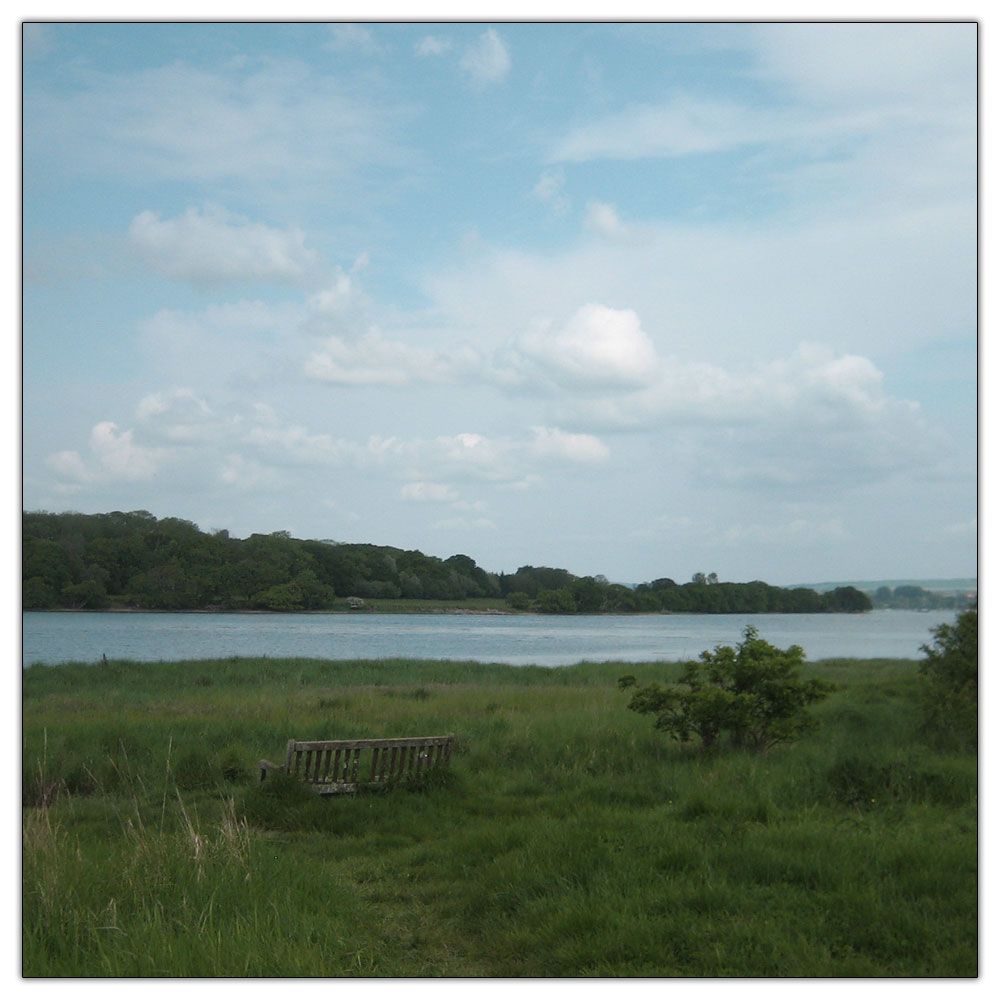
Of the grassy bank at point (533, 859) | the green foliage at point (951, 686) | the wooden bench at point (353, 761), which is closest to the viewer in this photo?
the grassy bank at point (533, 859)

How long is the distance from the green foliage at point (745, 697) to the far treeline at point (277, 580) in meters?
0.68

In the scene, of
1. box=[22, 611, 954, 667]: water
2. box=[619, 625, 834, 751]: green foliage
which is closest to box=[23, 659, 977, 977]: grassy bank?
→ box=[619, 625, 834, 751]: green foliage

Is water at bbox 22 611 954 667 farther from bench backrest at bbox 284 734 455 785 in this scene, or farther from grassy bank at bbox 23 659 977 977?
bench backrest at bbox 284 734 455 785

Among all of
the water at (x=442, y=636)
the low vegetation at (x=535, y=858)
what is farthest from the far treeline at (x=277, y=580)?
the low vegetation at (x=535, y=858)

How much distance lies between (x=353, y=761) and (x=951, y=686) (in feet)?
17.3

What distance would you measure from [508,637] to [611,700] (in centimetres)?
2739

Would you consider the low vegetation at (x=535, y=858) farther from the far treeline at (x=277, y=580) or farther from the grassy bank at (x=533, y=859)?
the far treeline at (x=277, y=580)

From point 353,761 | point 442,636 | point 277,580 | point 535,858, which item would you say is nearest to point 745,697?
point 535,858

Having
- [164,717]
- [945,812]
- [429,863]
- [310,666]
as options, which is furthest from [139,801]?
[310,666]

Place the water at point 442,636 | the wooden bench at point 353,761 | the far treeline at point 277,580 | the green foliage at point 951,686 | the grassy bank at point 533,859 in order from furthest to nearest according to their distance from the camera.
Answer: the far treeline at point 277,580 < the wooden bench at point 353,761 < the water at point 442,636 < the green foliage at point 951,686 < the grassy bank at point 533,859

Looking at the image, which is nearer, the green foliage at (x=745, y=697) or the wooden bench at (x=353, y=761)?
the wooden bench at (x=353, y=761)

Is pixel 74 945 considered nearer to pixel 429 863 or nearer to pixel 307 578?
pixel 429 863

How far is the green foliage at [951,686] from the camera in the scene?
6473 mm

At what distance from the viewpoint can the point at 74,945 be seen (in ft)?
14.5
